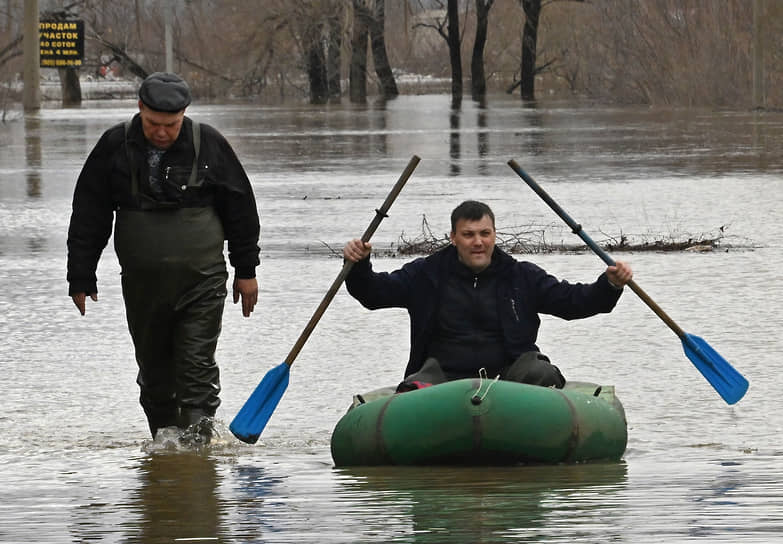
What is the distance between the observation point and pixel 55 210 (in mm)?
18312

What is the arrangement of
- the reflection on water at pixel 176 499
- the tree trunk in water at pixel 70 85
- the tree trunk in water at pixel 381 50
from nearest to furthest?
the reflection on water at pixel 176 499 → the tree trunk in water at pixel 381 50 → the tree trunk in water at pixel 70 85

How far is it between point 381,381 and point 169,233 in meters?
2.08

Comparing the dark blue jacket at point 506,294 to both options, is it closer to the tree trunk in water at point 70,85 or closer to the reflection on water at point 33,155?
the reflection on water at point 33,155

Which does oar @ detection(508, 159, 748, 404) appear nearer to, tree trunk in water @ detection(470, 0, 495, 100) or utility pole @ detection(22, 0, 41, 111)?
utility pole @ detection(22, 0, 41, 111)

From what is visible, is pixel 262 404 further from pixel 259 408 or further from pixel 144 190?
pixel 144 190

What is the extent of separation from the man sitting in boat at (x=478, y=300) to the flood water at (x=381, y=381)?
22.5 inches

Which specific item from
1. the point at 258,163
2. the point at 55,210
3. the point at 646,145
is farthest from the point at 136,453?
the point at 646,145

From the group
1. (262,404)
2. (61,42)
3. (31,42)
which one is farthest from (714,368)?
(61,42)

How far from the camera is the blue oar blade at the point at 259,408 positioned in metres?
7.28

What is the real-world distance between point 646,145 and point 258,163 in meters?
6.05

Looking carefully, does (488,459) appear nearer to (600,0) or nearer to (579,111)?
(579,111)

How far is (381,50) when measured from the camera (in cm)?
5772

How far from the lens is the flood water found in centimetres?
545

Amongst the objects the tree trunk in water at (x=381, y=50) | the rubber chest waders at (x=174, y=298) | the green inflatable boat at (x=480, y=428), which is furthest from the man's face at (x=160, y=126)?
the tree trunk in water at (x=381, y=50)
